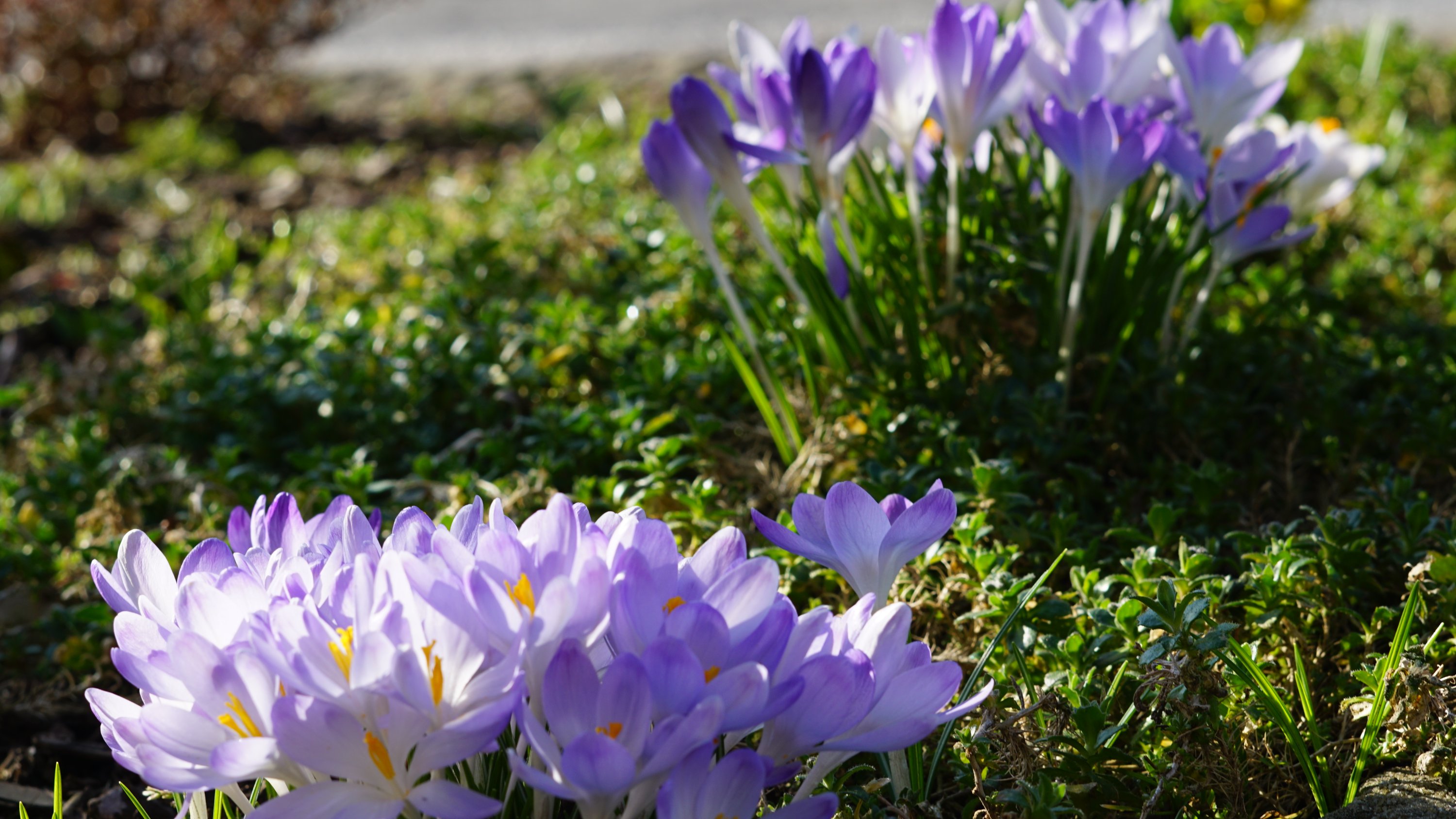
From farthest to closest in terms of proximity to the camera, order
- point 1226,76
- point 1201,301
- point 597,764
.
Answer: point 1201,301
point 1226,76
point 597,764

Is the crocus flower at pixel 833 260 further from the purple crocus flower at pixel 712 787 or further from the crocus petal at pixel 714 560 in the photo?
the purple crocus flower at pixel 712 787

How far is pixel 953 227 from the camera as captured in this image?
1979 mm

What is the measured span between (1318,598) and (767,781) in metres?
0.94

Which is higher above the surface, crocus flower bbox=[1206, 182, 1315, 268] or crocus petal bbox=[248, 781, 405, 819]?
crocus flower bbox=[1206, 182, 1315, 268]

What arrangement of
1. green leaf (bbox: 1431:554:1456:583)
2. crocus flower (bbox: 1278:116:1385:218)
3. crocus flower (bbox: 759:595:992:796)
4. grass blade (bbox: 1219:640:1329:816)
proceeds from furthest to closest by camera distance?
crocus flower (bbox: 1278:116:1385:218), green leaf (bbox: 1431:554:1456:583), grass blade (bbox: 1219:640:1329:816), crocus flower (bbox: 759:595:992:796)

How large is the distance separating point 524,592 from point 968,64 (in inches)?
46.5

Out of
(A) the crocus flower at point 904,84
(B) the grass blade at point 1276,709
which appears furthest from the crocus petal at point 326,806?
(A) the crocus flower at point 904,84

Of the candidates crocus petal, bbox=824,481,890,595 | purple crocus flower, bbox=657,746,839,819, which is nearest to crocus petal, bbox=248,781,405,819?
purple crocus flower, bbox=657,746,839,819

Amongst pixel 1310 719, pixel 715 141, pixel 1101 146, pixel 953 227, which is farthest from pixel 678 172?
pixel 1310 719

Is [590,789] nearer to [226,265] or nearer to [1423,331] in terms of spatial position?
[1423,331]

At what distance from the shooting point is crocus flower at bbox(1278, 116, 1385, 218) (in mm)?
2473

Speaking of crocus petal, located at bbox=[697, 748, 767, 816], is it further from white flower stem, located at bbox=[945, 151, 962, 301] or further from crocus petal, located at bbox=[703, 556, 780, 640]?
white flower stem, located at bbox=[945, 151, 962, 301]

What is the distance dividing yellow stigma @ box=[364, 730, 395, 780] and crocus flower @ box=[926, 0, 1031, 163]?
1.29 m

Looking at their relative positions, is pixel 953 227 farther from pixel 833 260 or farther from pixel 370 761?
pixel 370 761
